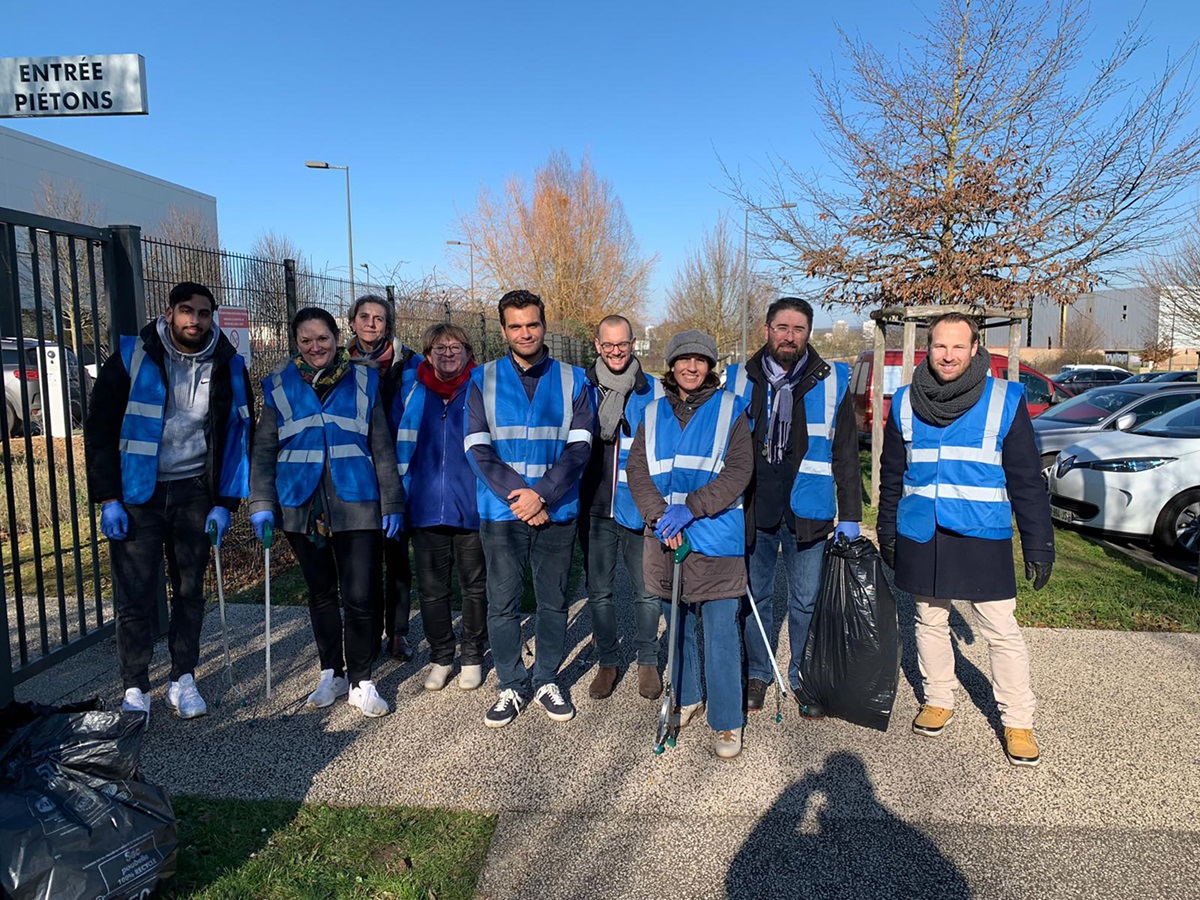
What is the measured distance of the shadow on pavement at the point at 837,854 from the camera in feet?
8.98

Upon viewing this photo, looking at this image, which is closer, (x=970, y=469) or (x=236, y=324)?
(x=970, y=469)

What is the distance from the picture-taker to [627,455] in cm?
396

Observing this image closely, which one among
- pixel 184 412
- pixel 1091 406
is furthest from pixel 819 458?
pixel 1091 406

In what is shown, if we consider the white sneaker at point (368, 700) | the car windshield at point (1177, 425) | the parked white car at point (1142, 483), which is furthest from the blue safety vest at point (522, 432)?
the car windshield at point (1177, 425)

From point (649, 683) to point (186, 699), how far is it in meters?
2.29

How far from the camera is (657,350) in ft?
151

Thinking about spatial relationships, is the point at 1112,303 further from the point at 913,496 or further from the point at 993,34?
the point at 913,496

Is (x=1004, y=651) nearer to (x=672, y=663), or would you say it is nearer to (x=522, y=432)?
(x=672, y=663)

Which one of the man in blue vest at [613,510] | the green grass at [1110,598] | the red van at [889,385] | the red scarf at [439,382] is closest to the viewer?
the man in blue vest at [613,510]

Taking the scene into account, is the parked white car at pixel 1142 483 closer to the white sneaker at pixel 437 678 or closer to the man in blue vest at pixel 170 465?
the white sneaker at pixel 437 678

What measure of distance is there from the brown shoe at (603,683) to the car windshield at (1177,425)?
6671mm

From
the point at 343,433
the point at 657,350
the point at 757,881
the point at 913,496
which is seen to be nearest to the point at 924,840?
the point at 757,881

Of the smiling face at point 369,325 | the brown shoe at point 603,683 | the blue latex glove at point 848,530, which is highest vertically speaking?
the smiling face at point 369,325

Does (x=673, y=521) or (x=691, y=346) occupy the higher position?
(x=691, y=346)
